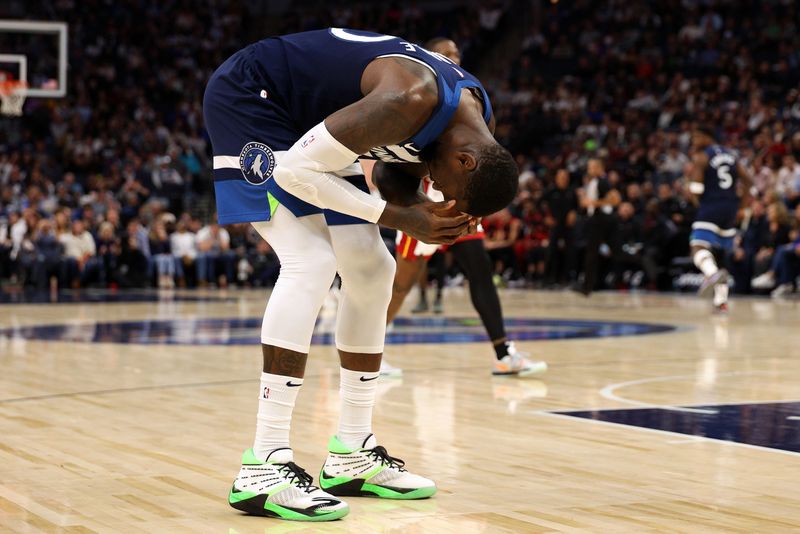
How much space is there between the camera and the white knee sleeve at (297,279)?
12.5 ft

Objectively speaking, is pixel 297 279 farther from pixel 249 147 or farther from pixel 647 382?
pixel 647 382

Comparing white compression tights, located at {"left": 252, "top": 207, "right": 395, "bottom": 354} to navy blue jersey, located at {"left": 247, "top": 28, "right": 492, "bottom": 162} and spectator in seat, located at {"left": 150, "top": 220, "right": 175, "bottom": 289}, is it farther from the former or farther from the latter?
spectator in seat, located at {"left": 150, "top": 220, "right": 175, "bottom": 289}

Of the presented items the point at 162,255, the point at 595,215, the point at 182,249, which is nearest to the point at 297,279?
the point at 595,215

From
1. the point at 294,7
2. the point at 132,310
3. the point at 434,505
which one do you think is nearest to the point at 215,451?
the point at 434,505

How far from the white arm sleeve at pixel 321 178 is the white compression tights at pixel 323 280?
0.66 ft

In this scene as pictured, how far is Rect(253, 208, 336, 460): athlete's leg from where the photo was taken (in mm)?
3811

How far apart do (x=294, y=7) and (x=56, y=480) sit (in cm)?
2986

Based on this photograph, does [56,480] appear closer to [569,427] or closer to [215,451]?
[215,451]

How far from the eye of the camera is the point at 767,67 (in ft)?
73.6

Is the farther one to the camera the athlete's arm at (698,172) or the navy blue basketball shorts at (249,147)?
the athlete's arm at (698,172)

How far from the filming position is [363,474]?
406 centimetres

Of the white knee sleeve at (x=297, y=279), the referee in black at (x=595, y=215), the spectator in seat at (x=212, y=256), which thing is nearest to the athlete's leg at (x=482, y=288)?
the white knee sleeve at (x=297, y=279)

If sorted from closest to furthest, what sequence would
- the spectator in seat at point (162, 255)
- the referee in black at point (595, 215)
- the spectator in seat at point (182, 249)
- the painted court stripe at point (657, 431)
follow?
the painted court stripe at point (657, 431) → the referee in black at point (595, 215) → the spectator in seat at point (162, 255) → the spectator in seat at point (182, 249)

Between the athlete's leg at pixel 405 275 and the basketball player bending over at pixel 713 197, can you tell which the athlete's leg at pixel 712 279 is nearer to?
the basketball player bending over at pixel 713 197
